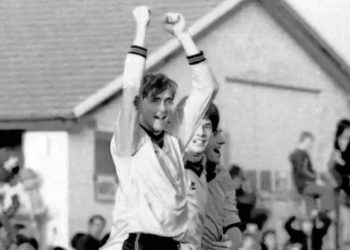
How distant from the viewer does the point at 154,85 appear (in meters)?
9.45

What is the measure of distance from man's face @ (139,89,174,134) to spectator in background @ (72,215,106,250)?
19.0ft

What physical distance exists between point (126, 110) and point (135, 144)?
243 millimetres

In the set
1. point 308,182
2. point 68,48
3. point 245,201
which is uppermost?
point 68,48

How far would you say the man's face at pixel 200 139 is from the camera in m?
10.6

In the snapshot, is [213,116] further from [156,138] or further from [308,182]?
[308,182]

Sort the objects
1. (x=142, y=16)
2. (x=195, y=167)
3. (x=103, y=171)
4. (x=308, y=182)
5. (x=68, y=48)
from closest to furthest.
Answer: (x=142, y=16)
(x=195, y=167)
(x=103, y=171)
(x=308, y=182)
(x=68, y=48)

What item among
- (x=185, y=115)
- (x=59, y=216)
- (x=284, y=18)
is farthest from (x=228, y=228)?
(x=284, y=18)

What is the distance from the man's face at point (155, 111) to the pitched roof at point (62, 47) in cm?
1147

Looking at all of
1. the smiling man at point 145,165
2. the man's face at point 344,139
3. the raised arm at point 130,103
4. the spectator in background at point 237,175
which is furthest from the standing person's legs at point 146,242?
the man's face at point 344,139

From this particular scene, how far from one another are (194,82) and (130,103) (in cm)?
79

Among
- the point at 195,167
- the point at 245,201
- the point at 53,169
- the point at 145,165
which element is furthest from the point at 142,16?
the point at 53,169

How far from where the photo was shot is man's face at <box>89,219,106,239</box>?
17.5 m

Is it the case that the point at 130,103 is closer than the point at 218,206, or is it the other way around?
the point at 130,103

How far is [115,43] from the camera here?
23.1 m
